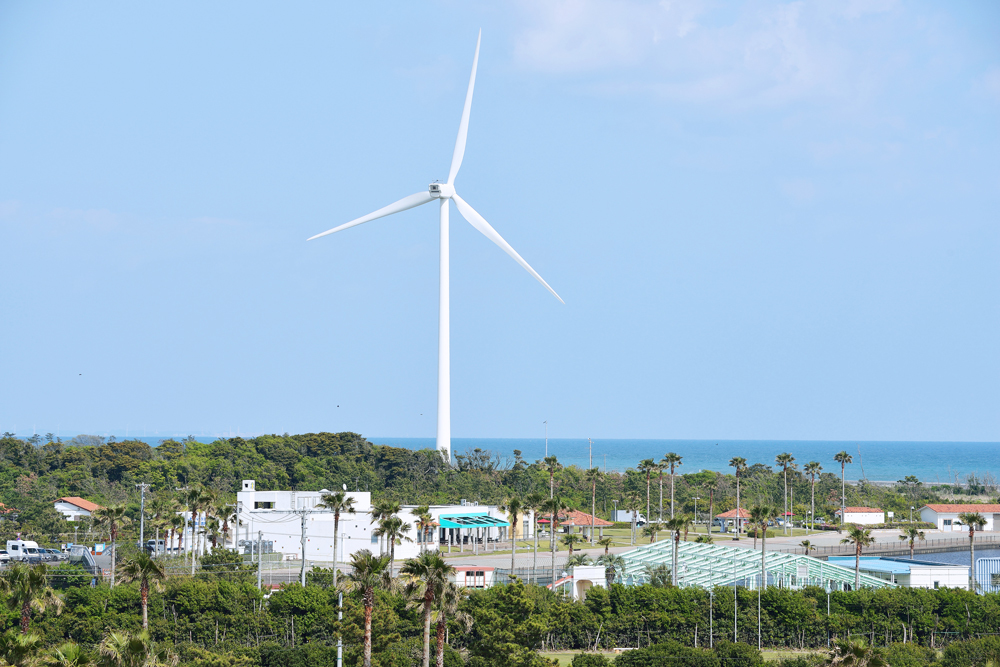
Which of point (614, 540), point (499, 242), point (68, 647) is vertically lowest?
point (614, 540)

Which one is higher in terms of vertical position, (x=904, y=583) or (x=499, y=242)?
(x=499, y=242)

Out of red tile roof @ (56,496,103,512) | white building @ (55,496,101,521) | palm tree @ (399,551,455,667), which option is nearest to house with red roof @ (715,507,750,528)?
red tile roof @ (56,496,103,512)

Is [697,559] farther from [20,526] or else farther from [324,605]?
[20,526]

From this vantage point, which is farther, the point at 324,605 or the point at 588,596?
the point at 588,596

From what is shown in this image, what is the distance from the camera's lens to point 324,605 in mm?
61625

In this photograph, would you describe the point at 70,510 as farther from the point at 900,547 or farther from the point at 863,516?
the point at 863,516

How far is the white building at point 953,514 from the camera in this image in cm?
14188

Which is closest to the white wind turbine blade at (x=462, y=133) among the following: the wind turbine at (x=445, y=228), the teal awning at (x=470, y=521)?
the wind turbine at (x=445, y=228)

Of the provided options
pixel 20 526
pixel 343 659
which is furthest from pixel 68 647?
pixel 20 526

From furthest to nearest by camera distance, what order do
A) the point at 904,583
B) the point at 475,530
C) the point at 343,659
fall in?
1. the point at 475,530
2. the point at 904,583
3. the point at 343,659

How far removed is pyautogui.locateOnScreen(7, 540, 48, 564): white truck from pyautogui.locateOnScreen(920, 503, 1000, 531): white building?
116 m

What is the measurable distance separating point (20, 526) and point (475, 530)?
154 feet

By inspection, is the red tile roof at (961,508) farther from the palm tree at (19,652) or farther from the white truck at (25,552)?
the palm tree at (19,652)

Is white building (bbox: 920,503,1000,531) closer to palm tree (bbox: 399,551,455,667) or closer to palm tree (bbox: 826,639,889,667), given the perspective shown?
palm tree (bbox: 826,639,889,667)
